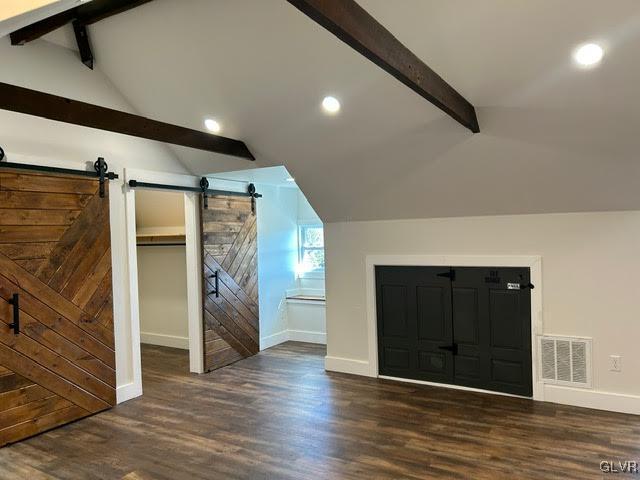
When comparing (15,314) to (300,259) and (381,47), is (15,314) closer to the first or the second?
(381,47)

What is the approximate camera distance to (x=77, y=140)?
4.19 meters

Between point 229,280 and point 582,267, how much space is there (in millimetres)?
3749

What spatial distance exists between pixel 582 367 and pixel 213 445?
315cm

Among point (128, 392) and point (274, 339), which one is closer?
point (128, 392)

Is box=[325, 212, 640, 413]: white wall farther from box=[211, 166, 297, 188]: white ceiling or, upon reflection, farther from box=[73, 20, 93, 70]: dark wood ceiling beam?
box=[73, 20, 93, 70]: dark wood ceiling beam

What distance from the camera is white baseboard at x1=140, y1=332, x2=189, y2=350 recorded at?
6625 millimetres

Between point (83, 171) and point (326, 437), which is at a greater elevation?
point (83, 171)

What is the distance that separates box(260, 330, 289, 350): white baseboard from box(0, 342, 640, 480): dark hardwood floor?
144 centimetres

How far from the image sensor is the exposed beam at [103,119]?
3.11 m

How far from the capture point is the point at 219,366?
5535 mm

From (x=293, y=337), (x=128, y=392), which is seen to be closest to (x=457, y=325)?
(x=293, y=337)

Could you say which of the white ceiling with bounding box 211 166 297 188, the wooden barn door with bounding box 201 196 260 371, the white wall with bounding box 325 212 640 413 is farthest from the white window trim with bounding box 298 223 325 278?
the white wall with bounding box 325 212 640 413

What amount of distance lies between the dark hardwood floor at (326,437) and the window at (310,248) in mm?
2467

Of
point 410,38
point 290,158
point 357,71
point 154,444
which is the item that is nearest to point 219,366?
point 154,444
